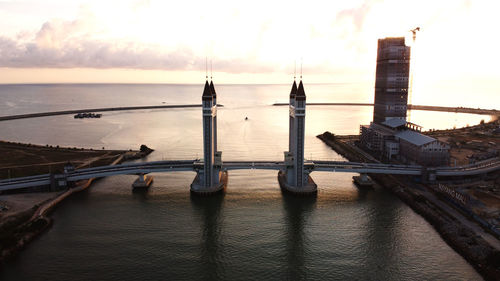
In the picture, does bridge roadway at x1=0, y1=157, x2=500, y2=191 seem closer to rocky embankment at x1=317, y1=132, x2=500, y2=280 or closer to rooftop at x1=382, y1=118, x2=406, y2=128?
rocky embankment at x1=317, y1=132, x2=500, y2=280

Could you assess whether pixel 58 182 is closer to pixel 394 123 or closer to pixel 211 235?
pixel 211 235

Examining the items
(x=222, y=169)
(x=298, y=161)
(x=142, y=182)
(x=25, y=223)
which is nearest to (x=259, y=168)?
(x=222, y=169)

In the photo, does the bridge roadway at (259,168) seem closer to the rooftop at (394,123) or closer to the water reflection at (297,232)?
the water reflection at (297,232)

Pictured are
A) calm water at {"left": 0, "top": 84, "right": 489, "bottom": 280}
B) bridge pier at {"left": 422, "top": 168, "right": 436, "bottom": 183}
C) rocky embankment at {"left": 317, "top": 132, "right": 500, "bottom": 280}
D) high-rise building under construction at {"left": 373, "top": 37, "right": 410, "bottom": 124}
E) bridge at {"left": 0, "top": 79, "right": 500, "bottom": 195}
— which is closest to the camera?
rocky embankment at {"left": 317, "top": 132, "right": 500, "bottom": 280}

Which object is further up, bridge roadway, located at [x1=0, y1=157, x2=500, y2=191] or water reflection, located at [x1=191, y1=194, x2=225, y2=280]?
bridge roadway, located at [x1=0, y1=157, x2=500, y2=191]

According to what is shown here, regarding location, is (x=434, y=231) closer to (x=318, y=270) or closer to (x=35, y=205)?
(x=318, y=270)

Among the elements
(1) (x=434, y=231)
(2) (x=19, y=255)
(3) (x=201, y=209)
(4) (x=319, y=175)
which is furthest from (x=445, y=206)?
(2) (x=19, y=255)

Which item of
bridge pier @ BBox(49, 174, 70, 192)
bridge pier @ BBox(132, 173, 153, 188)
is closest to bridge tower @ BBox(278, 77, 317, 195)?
bridge pier @ BBox(132, 173, 153, 188)
